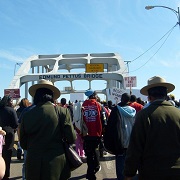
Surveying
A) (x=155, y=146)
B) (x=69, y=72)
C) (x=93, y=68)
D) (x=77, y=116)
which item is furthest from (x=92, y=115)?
(x=69, y=72)

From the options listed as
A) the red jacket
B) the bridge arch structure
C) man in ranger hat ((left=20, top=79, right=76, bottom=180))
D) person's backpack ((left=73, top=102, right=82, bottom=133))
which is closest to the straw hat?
man in ranger hat ((left=20, top=79, right=76, bottom=180))

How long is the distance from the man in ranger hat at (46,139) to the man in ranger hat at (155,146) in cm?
97

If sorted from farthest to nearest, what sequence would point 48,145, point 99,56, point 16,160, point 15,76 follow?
point 99,56 < point 15,76 < point 16,160 < point 48,145

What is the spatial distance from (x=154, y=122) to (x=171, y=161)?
0.40 metres

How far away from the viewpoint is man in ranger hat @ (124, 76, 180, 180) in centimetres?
319

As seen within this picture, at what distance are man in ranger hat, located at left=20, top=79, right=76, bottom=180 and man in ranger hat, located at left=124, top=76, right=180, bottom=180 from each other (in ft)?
3.18

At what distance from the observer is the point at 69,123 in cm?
414

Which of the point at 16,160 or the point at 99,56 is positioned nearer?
the point at 16,160

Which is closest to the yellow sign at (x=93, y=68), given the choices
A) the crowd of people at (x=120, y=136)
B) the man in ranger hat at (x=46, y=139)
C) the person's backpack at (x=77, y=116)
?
the person's backpack at (x=77, y=116)

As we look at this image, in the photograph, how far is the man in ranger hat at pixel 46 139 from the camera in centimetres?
391

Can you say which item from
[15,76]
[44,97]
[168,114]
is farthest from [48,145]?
[15,76]

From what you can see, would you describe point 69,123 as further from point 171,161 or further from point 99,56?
point 99,56

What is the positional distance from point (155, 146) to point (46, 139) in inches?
53.1

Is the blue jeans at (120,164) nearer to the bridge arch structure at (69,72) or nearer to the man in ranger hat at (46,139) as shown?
the man in ranger hat at (46,139)
